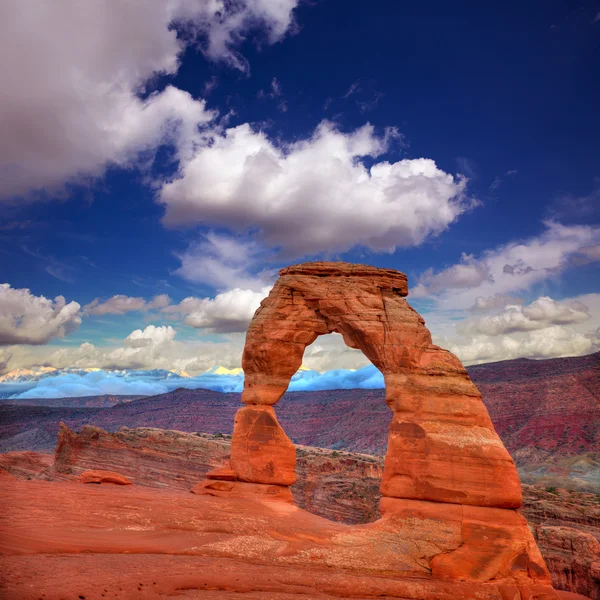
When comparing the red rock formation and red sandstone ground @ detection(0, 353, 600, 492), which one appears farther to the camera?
red sandstone ground @ detection(0, 353, 600, 492)

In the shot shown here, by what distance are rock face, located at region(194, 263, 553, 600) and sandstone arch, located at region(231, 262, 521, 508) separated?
0.04m

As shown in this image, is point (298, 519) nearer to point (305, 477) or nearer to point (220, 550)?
point (220, 550)

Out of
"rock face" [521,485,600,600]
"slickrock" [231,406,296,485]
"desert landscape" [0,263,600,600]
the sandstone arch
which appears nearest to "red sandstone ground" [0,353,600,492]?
"rock face" [521,485,600,600]

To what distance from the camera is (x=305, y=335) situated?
20.8 metres

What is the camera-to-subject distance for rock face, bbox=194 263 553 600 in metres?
14.1

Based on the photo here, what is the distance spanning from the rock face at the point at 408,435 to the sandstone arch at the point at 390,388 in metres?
0.04

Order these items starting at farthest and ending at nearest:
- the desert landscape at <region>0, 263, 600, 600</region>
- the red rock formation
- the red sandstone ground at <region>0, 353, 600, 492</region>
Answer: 1. the red sandstone ground at <region>0, 353, 600, 492</region>
2. the desert landscape at <region>0, 263, 600, 600</region>
3. the red rock formation

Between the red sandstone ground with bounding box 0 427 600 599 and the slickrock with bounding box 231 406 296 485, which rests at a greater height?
the slickrock with bounding box 231 406 296 485

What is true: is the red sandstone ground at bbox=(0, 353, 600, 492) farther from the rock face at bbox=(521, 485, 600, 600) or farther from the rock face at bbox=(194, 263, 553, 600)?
the rock face at bbox=(194, 263, 553, 600)

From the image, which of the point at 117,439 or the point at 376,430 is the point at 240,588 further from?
the point at 376,430

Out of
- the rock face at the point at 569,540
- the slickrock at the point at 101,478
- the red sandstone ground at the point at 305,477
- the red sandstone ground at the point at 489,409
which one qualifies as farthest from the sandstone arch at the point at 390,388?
the red sandstone ground at the point at 489,409

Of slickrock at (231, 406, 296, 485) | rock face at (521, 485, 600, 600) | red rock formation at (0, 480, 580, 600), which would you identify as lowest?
rock face at (521, 485, 600, 600)

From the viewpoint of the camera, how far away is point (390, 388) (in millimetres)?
17453

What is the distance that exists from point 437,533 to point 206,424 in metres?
86.0
